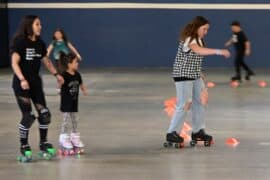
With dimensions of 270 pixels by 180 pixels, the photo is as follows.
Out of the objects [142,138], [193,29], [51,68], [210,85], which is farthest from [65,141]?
[210,85]

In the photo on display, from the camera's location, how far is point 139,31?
25828 mm

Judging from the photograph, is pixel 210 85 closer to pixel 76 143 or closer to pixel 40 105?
pixel 76 143

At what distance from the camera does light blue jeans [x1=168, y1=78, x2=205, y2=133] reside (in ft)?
31.7

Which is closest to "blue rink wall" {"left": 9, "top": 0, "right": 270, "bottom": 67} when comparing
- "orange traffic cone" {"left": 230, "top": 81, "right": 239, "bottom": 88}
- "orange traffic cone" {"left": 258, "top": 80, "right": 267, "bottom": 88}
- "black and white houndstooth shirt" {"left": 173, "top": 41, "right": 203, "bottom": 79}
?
"orange traffic cone" {"left": 258, "top": 80, "right": 267, "bottom": 88}

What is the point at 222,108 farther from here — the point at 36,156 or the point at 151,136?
the point at 36,156

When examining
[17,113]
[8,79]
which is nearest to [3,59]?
[8,79]

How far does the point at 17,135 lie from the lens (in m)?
10.9

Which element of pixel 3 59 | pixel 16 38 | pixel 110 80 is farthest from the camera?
pixel 3 59

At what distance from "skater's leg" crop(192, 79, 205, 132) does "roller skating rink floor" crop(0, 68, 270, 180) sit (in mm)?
352

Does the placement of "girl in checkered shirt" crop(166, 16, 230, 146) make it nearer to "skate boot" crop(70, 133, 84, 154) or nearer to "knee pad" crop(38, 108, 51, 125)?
"skate boot" crop(70, 133, 84, 154)

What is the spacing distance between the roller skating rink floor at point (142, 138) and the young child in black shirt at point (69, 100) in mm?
239

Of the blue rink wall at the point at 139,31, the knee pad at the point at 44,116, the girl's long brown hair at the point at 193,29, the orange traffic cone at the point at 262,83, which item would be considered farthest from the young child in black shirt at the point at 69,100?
the blue rink wall at the point at 139,31

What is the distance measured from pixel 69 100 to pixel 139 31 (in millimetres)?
16911

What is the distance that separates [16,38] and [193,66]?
2575 millimetres
